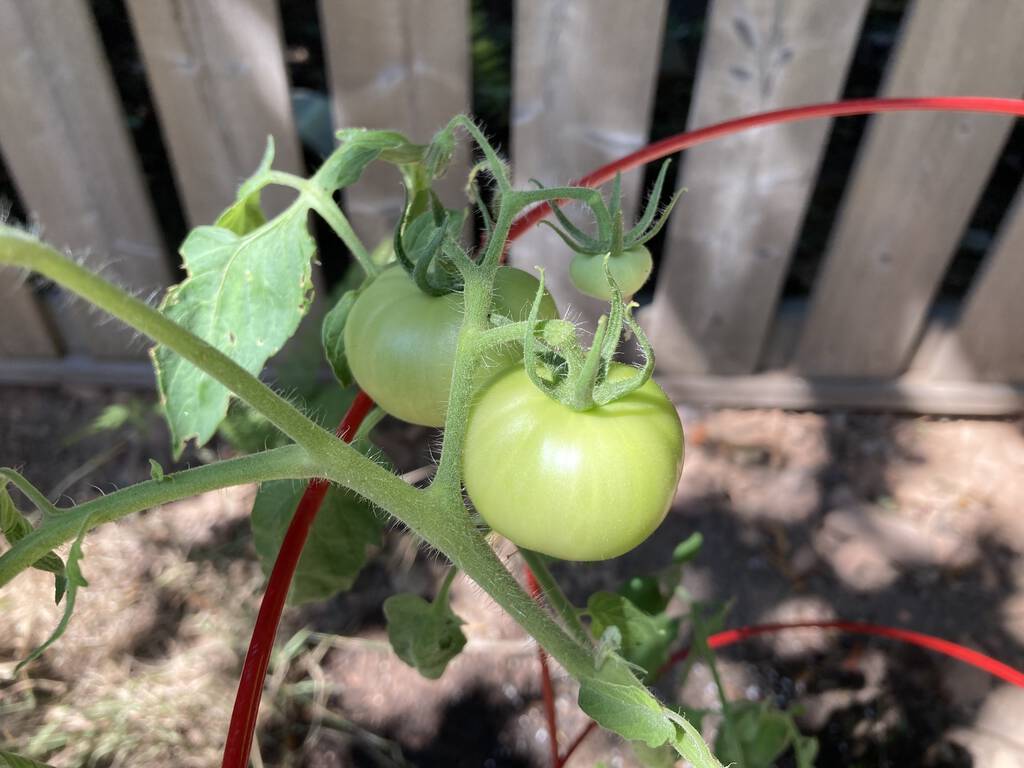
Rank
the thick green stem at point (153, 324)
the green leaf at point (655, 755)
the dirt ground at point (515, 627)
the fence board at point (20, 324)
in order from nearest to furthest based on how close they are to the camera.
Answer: the thick green stem at point (153, 324), the green leaf at point (655, 755), the dirt ground at point (515, 627), the fence board at point (20, 324)

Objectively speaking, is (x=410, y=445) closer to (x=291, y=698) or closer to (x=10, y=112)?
(x=291, y=698)

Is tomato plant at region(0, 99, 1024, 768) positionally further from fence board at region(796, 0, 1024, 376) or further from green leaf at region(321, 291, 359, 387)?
fence board at region(796, 0, 1024, 376)

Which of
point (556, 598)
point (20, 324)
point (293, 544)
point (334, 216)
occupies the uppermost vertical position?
point (334, 216)

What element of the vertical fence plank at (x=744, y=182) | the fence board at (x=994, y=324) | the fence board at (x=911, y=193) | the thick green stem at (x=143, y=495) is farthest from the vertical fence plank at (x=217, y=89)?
the fence board at (x=994, y=324)

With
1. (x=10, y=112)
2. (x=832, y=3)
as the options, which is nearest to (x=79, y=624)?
(x=10, y=112)

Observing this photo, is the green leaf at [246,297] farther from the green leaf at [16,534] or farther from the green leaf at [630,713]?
the green leaf at [630,713]

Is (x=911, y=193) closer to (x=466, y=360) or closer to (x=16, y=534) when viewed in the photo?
(x=466, y=360)

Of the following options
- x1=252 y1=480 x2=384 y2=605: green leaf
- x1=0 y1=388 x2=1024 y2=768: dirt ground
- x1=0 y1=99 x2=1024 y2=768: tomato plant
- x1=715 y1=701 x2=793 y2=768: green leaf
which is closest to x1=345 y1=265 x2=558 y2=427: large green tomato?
x1=0 y1=99 x2=1024 y2=768: tomato plant

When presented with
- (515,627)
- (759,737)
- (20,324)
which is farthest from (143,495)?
(20,324)
